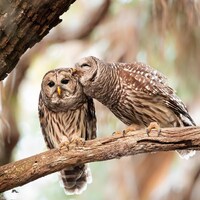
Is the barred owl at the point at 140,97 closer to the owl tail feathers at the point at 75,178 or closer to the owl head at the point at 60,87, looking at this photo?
the owl head at the point at 60,87

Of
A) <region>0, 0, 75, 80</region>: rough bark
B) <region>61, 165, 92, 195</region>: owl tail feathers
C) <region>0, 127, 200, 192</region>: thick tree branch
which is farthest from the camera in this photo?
<region>61, 165, 92, 195</region>: owl tail feathers

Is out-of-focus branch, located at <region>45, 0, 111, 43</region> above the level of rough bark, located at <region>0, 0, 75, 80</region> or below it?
above

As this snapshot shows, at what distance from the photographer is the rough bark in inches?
81.2

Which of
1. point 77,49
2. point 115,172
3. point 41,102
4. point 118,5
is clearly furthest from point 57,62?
point 41,102

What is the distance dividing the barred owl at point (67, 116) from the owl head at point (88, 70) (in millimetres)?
101

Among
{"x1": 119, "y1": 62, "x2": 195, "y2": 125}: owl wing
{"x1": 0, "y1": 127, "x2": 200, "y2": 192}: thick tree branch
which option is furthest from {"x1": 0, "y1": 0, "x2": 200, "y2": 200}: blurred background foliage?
{"x1": 0, "y1": 127, "x2": 200, "y2": 192}: thick tree branch

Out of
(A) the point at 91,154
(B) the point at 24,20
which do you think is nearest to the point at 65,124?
(A) the point at 91,154

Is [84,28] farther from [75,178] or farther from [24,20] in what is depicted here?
[24,20]

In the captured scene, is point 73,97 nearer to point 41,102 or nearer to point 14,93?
point 41,102

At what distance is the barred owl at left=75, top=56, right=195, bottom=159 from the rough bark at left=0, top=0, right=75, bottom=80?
2.07 ft

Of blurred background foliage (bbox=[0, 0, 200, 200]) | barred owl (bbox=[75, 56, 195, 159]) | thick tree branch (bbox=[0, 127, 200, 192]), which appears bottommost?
thick tree branch (bbox=[0, 127, 200, 192])

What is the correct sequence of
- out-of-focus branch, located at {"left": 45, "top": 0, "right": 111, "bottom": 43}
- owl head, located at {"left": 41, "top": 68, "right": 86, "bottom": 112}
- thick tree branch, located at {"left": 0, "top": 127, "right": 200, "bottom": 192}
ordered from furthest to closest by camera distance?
1. out-of-focus branch, located at {"left": 45, "top": 0, "right": 111, "bottom": 43}
2. owl head, located at {"left": 41, "top": 68, "right": 86, "bottom": 112}
3. thick tree branch, located at {"left": 0, "top": 127, "right": 200, "bottom": 192}

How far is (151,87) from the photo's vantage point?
9.25 ft

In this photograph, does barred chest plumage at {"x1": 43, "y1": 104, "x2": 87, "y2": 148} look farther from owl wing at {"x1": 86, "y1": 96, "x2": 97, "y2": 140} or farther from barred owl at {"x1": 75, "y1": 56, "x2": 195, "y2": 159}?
barred owl at {"x1": 75, "y1": 56, "x2": 195, "y2": 159}
